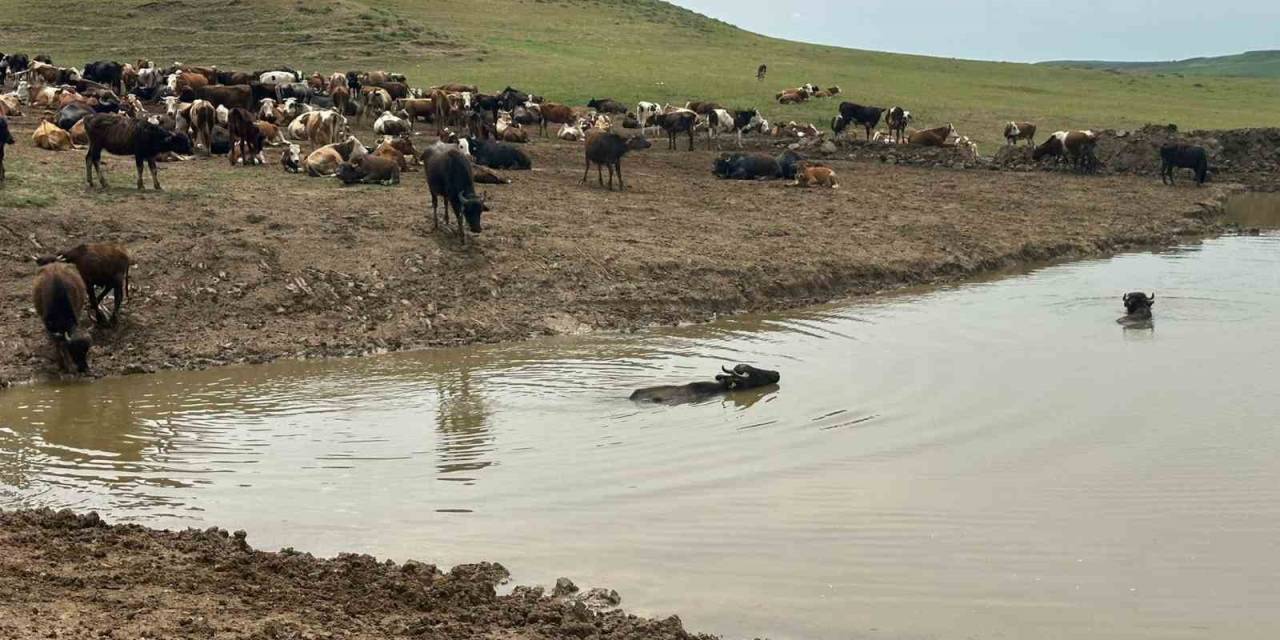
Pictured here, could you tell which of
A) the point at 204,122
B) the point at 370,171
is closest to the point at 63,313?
the point at 370,171

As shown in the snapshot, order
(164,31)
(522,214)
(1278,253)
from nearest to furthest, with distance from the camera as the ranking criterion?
(522,214)
(1278,253)
(164,31)

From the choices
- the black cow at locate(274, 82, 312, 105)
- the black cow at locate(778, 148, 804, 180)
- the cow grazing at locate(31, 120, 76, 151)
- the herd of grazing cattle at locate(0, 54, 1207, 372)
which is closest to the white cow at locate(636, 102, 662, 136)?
the herd of grazing cattle at locate(0, 54, 1207, 372)

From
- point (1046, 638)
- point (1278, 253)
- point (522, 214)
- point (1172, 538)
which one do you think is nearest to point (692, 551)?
point (1046, 638)

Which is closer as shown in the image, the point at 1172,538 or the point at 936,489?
the point at 1172,538

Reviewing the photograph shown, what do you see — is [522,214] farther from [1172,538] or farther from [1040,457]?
[1172,538]

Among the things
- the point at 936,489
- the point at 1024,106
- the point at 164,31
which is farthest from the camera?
the point at 164,31

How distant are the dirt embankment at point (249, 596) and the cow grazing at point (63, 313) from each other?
4.86 metres

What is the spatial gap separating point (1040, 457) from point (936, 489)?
1.24 m

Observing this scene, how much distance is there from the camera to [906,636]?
653 centimetres

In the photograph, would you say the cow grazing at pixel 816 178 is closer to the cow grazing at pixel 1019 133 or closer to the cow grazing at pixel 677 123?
the cow grazing at pixel 677 123

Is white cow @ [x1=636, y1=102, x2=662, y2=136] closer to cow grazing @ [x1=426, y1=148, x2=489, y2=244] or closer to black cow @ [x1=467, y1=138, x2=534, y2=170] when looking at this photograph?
black cow @ [x1=467, y1=138, x2=534, y2=170]

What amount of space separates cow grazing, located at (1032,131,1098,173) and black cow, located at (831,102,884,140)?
5.32 metres

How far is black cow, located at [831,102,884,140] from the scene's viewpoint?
3494 cm

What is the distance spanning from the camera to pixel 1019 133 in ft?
112
